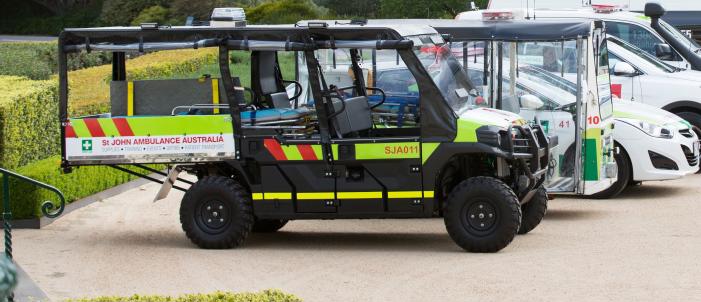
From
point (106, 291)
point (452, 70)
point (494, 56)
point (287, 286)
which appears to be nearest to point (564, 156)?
point (494, 56)

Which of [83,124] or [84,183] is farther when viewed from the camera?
[84,183]

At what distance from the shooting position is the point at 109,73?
2309 cm

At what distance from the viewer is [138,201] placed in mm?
15359

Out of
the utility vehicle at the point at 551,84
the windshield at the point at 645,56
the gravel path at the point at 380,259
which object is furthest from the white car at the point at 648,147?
the windshield at the point at 645,56

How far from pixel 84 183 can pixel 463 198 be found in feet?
16.6

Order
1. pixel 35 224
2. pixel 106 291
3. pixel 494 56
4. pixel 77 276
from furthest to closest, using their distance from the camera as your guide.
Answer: pixel 494 56 < pixel 35 224 < pixel 77 276 < pixel 106 291

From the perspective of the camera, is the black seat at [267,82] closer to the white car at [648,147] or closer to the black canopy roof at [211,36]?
the black canopy roof at [211,36]

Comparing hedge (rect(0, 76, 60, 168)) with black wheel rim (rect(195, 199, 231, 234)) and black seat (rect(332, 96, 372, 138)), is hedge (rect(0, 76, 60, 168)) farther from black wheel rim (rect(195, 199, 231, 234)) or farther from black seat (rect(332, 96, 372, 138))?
black seat (rect(332, 96, 372, 138))

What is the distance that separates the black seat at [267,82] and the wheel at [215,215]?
95 cm

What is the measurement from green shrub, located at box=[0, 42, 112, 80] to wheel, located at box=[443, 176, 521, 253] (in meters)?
10.8

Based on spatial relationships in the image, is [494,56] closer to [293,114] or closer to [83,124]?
[293,114]

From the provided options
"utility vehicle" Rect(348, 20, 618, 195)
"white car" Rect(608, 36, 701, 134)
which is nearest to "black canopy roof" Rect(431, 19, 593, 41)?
"utility vehicle" Rect(348, 20, 618, 195)

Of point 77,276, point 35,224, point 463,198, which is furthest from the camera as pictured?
point 35,224

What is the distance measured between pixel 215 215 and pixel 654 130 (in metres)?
5.95
